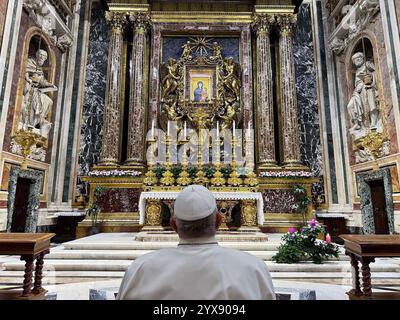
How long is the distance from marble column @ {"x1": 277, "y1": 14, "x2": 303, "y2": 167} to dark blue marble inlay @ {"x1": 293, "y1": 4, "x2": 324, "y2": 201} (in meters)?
0.91

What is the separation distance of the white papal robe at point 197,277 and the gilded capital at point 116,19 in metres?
10.7

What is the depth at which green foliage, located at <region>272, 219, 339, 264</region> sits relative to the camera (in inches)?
212

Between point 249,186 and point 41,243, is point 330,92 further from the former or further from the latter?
point 41,243

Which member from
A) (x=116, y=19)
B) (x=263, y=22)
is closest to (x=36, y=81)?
(x=116, y=19)

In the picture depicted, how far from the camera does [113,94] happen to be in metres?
10.2

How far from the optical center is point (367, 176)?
9.02 metres

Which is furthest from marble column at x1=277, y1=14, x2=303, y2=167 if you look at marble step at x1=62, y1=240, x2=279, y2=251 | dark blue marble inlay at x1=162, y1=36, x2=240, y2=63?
marble step at x1=62, y1=240, x2=279, y2=251

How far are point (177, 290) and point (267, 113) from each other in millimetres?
9281

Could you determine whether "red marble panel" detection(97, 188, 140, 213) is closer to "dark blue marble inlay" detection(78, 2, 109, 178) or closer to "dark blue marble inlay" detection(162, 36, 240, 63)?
"dark blue marble inlay" detection(78, 2, 109, 178)

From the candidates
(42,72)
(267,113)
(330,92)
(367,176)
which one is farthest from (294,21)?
(42,72)

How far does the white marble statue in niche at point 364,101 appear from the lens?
8.71 m

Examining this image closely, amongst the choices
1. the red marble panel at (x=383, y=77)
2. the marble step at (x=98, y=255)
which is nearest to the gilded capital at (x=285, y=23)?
the red marble panel at (x=383, y=77)
